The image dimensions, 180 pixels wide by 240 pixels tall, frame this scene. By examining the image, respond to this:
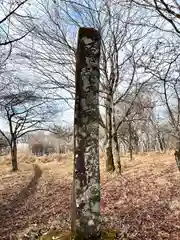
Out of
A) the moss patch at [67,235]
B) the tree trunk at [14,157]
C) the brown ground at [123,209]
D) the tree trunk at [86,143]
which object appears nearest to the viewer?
the tree trunk at [86,143]

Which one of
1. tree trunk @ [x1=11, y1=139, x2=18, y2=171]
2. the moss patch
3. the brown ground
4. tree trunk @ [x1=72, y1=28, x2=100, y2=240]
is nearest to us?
tree trunk @ [x1=72, y1=28, x2=100, y2=240]

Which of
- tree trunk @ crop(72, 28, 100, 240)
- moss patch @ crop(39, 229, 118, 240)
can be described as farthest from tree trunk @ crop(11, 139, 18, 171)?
tree trunk @ crop(72, 28, 100, 240)

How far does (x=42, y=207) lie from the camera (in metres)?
11.1

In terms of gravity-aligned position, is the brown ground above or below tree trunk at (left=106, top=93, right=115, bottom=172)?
below

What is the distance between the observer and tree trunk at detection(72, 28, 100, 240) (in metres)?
5.41

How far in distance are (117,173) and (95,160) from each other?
11269 millimetres

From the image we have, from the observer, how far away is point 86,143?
217 inches

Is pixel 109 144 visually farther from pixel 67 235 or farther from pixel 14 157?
pixel 14 157

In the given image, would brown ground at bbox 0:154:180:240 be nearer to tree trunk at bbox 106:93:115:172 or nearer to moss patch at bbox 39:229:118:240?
moss patch at bbox 39:229:118:240

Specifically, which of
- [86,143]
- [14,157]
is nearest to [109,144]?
[86,143]

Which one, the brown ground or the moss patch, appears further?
the brown ground

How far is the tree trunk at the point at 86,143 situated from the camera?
17.7 feet

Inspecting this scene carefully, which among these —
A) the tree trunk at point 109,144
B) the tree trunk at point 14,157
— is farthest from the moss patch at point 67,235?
the tree trunk at point 14,157

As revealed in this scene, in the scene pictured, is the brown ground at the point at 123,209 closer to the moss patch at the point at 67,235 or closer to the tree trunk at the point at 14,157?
the moss patch at the point at 67,235
